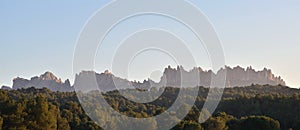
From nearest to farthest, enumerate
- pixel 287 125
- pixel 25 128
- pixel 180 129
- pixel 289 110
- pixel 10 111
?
pixel 25 128 → pixel 10 111 → pixel 180 129 → pixel 287 125 → pixel 289 110

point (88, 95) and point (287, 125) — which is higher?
point (88, 95)

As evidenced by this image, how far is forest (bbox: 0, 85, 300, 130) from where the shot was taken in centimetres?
5516

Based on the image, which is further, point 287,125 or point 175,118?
point 175,118

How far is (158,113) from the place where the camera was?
8075 cm

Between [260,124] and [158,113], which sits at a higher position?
[158,113]

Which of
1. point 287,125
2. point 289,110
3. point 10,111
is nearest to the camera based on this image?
point 10,111

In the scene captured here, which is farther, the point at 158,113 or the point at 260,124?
the point at 158,113

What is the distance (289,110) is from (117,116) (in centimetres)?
2975

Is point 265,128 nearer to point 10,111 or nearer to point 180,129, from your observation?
point 180,129

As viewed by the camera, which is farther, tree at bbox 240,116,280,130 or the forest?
tree at bbox 240,116,280,130

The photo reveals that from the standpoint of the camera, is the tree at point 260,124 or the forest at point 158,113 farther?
the tree at point 260,124

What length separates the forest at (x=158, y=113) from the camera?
55.2 meters

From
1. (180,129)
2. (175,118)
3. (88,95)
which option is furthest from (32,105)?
(88,95)

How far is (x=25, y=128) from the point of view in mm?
52250
